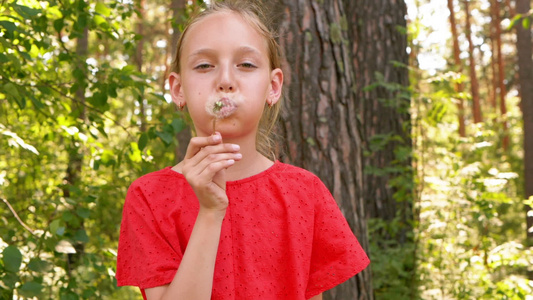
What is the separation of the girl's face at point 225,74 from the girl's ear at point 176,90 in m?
0.02

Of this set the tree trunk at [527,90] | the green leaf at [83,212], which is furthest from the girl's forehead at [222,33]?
the tree trunk at [527,90]

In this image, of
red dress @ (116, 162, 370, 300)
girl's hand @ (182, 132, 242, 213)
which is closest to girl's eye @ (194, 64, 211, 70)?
girl's hand @ (182, 132, 242, 213)

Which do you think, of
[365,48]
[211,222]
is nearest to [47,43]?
[211,222]

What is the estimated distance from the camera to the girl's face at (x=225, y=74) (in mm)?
1637

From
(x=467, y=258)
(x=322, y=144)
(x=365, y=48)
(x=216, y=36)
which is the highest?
(x=365, y=48)

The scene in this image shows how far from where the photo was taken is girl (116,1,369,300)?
5.08 feet

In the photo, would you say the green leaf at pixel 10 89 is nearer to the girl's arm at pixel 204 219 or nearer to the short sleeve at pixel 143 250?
the short sleeve at pixel 143 250

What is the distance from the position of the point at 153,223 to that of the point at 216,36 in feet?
2.09

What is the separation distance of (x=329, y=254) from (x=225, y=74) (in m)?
0.77

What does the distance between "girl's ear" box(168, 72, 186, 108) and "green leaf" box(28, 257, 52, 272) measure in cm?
139

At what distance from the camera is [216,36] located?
172 centimetres

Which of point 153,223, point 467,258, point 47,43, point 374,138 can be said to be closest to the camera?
point 153,223

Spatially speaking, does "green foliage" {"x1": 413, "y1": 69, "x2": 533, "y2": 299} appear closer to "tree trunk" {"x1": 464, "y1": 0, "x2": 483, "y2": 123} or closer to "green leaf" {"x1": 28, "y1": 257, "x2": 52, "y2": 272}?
"green leaf" {"x1": 28, "y1": 257, "x2": 52, "y2": 272}

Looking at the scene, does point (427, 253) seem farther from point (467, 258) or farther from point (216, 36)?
point (216, 36)
